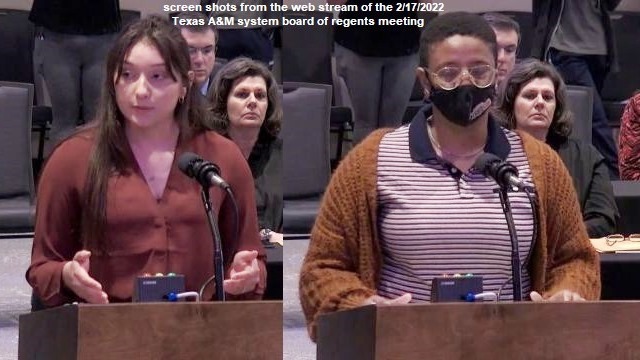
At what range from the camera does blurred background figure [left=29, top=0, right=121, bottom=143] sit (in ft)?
14.1

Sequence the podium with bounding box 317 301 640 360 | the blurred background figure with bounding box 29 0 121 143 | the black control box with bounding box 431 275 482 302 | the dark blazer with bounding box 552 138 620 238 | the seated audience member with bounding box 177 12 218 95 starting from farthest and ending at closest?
the dark blazer with bounding box 552 138 620 238, the seated audience member with bounding box 177 12 218 95, the blurred background figure with bounding box 29 0 121 143, the black control box with bounding box 431 275 482 302, the podium with bounding box 317 301 640 360

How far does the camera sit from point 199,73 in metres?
4.55

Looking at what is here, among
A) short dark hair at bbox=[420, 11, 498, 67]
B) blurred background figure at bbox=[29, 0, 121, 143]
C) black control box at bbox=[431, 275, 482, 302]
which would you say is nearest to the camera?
black control box at bbox=[431, 275, 482, 302]

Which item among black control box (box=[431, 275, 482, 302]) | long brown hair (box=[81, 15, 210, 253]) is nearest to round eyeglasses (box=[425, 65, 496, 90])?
black control box (box=[431, 275, 482, 302])

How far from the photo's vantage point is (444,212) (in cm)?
281

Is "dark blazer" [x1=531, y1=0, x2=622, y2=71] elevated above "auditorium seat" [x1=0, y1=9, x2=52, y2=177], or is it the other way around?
"dark blazer" [x1=531, y1=0, x2=622, y2=71]

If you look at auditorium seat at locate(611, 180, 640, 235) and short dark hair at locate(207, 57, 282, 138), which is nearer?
short dark hair at locate(207, 57, 282, 138)

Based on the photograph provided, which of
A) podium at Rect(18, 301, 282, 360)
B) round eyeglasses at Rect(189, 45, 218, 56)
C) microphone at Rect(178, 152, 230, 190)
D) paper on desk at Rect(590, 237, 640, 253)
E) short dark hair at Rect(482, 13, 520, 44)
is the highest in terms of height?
short dark hair at Rect(482, 13, 520, 44)

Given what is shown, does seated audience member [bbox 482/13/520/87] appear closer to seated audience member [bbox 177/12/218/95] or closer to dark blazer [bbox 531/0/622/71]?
dark blazer [bbox 531/0/622/71]

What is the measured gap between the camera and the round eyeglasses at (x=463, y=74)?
285cm

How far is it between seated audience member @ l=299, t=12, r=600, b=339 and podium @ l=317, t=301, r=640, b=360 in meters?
0.40

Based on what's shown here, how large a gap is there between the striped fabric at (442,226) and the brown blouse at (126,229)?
1.15ft

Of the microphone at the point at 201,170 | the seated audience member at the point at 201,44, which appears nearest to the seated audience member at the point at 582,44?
the seated audience member at the point at 201,44

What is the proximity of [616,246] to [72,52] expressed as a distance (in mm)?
1793
